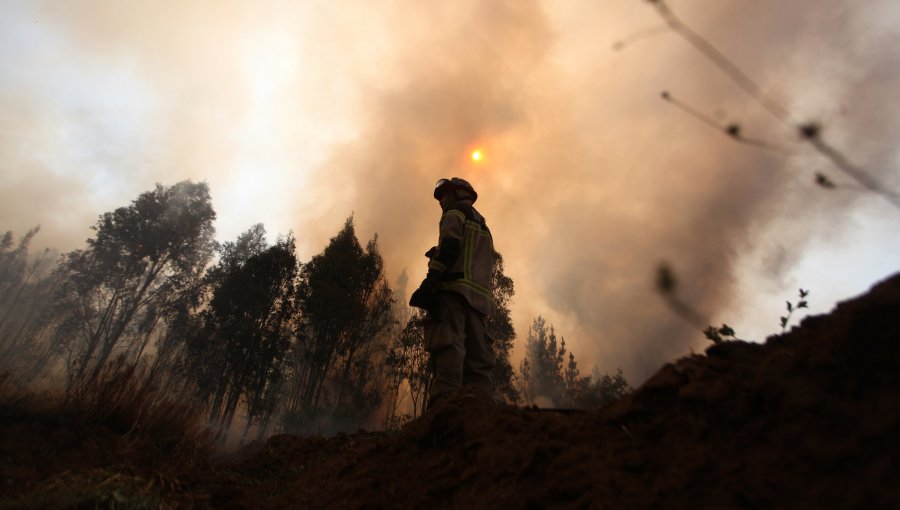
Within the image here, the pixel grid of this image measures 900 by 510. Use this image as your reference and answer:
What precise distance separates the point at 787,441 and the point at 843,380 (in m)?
0.27

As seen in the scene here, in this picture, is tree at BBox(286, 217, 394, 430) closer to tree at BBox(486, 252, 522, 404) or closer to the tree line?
the tree line

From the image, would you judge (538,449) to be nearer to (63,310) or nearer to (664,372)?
(664,372)

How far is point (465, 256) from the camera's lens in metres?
5.18

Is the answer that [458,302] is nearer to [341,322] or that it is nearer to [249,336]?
[341,322]

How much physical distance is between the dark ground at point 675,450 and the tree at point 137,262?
2525cm

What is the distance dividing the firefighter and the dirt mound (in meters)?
1.70

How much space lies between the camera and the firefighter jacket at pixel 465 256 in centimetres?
489

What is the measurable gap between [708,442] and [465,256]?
12.5 feet

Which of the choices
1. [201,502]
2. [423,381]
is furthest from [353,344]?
[201,502]

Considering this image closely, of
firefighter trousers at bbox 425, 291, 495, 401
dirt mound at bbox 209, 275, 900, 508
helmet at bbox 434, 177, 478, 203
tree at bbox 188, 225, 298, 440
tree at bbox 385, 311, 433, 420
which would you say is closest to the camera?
dirt mound at bbox 209, 275, 900, 508

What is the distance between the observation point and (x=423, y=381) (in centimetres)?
2144

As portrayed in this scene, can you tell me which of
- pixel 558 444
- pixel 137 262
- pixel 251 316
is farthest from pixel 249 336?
pixel 558 444

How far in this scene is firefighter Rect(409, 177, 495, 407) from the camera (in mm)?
4520

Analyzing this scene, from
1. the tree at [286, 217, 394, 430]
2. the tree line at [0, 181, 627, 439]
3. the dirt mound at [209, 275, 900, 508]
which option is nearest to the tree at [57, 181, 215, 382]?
the tree line at [0, 181, 627, 439]
